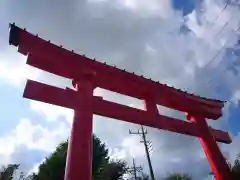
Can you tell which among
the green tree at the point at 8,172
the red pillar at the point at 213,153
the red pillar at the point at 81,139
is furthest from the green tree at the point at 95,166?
the red pillar at the point at 81,139

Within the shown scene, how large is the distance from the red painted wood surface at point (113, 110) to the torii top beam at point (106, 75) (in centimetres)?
62

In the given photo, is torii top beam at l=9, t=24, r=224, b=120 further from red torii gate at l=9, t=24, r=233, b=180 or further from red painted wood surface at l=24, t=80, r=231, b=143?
red painted wood surface at l=24, t=80, r=231, b=143

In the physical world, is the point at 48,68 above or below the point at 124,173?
below

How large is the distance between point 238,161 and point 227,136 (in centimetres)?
1344

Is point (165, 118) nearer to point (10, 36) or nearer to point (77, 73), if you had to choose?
point (77, 73)

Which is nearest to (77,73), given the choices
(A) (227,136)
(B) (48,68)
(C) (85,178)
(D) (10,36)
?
(B) (48,68)

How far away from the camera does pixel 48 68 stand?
5191mm

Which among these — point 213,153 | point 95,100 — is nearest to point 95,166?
point 213,153

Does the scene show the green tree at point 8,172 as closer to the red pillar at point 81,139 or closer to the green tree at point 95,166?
the green tree at point 95,166

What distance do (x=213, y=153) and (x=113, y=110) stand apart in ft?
10.7

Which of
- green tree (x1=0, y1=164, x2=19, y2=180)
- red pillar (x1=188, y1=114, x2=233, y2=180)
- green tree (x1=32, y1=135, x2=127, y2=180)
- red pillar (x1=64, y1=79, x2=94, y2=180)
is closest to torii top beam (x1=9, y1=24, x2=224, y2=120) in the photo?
red pillar (x1=188, y1=114, x2=233, y2=180)

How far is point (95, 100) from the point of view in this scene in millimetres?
5188

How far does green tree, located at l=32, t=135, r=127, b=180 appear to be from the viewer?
43.7 feet

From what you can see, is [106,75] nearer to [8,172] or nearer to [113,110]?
[113,110]
